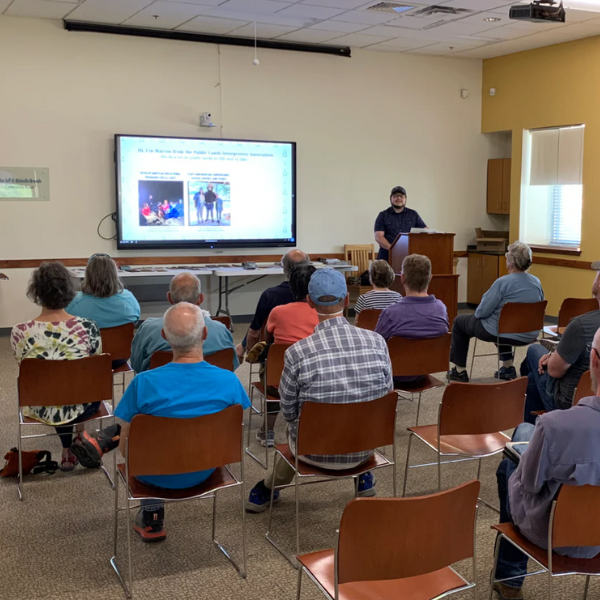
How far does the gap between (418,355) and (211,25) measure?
5.13 meters

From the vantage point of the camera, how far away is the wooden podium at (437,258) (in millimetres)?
7281

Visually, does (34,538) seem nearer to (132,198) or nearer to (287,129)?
(132,198)

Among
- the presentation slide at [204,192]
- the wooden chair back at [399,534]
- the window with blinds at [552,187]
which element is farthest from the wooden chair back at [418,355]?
the window with blinds at [552,187]

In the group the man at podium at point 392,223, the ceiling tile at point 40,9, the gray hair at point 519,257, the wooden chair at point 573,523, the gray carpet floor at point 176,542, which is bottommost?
the gray carpet floor at point 176,542

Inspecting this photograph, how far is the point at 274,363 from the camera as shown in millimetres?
3984

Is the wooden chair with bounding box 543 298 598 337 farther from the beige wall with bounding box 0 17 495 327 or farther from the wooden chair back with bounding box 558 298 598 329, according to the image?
the beige wall with bounding box 0 17 495 327

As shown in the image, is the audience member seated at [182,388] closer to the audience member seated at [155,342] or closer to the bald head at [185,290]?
the audience member seated at [155,342]

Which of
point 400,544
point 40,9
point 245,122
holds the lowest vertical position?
point 400,544

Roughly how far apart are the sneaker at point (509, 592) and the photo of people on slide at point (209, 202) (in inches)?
249

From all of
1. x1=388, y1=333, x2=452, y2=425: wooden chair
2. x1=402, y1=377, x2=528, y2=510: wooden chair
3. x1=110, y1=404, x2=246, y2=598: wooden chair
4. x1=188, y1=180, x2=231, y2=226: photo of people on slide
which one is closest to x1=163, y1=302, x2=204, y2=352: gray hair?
x1=110, y1=404, x2=246, y2=598: wooden chair

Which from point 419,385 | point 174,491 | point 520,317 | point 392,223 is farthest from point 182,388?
point 392,223

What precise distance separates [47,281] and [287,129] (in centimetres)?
554

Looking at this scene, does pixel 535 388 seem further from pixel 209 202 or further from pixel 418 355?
pixel 209 202

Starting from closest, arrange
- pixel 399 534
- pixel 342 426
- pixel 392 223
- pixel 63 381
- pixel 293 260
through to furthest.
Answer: pixel 399 534, pixel 342 426, pixel 63 381, pixel 293 260, pixel 392 223
